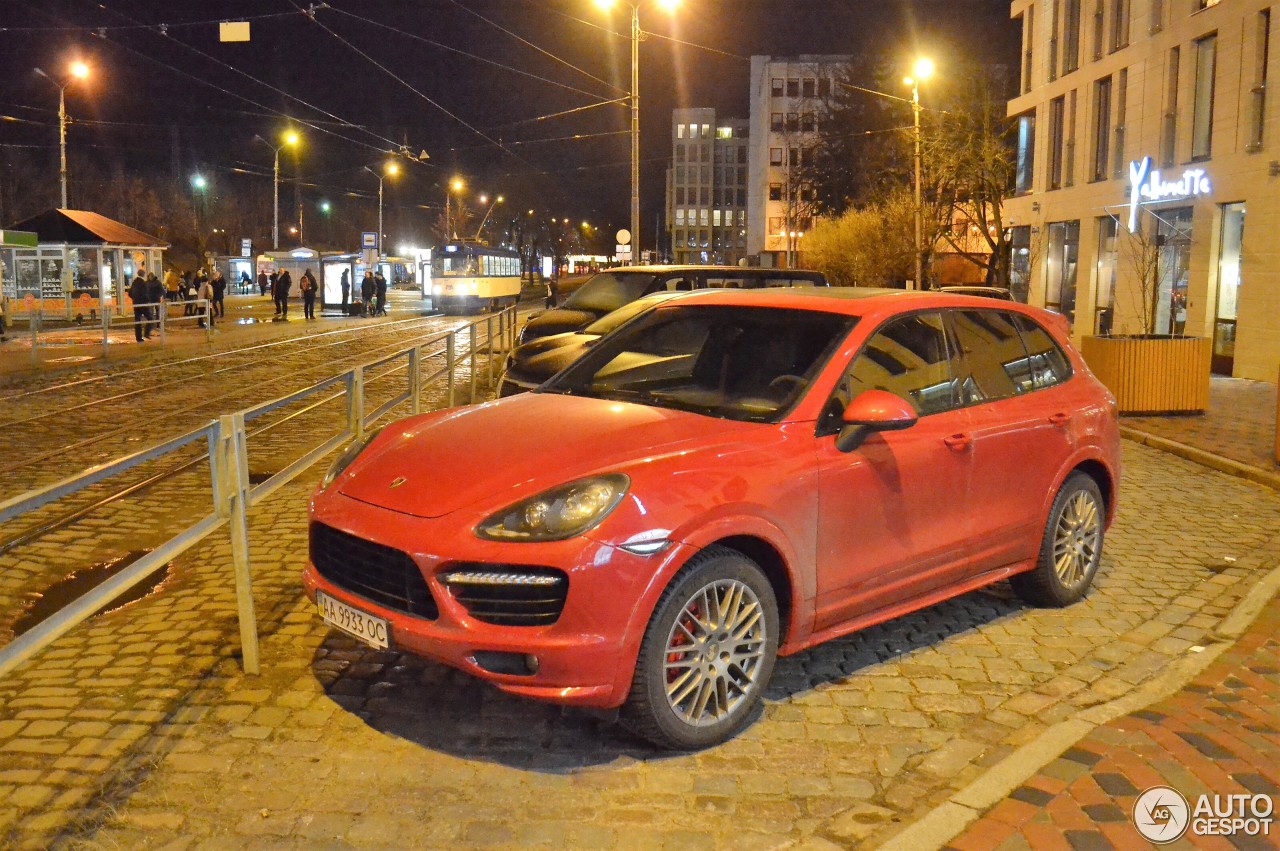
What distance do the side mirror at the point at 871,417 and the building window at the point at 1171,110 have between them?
2234 cm

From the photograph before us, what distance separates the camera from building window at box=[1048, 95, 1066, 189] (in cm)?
3143

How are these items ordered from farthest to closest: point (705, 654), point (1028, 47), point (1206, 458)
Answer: point (1028, 47)
point (1206, 458)
point (705, 654)

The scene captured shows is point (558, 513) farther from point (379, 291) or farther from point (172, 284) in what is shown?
point (379, 291)

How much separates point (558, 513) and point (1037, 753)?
1.98m

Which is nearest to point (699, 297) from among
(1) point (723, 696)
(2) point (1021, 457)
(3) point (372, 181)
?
(2) point (1021, 457)

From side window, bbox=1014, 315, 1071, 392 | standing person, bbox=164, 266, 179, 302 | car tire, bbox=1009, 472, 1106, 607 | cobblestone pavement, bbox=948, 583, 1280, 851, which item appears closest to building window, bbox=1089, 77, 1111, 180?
side window, bbox=1014, 315, 1071, 392

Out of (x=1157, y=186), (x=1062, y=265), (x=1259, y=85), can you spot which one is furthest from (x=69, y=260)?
(x=1259, y=85)

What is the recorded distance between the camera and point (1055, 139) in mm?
31781

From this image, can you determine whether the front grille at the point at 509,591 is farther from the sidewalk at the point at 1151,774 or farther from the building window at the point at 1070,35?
the building window at the point at 1070,35

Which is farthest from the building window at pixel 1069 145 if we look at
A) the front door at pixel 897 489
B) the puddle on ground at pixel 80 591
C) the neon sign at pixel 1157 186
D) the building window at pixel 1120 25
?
the puddle on ground at pixel 80 591

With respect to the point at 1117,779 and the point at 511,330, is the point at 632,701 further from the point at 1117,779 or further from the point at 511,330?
the point at 511,330

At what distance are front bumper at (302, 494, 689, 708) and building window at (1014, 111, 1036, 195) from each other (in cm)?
3292

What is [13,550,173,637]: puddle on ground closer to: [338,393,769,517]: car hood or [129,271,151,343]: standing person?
[338,393,769,517]: car hood

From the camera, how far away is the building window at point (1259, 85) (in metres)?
20.3
